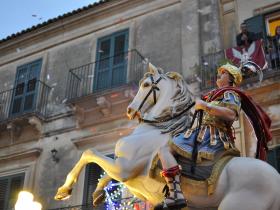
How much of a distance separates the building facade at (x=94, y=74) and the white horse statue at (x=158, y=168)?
5.26m

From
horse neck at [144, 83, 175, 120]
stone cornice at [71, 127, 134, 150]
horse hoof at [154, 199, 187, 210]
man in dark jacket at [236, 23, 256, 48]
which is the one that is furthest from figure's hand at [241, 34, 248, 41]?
horse hoof at [154, 199, 187, 210]

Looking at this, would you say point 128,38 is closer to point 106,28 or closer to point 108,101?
point 106,28

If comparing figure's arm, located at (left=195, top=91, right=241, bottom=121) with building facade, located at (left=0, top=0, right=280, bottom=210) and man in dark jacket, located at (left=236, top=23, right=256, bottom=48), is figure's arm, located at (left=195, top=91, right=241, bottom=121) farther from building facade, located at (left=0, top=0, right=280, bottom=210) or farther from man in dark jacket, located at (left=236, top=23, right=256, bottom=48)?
man in dark jacket, located at (left=236, top=23, right=256, bottom=48)

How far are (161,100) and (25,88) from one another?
34.9 feet

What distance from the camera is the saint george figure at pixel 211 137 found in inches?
185

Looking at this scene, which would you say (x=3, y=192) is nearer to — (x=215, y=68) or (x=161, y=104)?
(x=215, y=68)

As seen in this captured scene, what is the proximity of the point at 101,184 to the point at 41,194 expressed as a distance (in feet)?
25.8

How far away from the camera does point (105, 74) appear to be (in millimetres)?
14086

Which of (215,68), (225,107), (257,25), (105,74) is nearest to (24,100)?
(105,74)

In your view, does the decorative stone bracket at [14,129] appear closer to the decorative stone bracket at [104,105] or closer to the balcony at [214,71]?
the decorative stone bracket at [104,105]

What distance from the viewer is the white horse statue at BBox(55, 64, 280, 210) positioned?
448cm

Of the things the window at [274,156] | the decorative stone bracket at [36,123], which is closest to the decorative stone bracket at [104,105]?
the decorative stone bracket at [36,123]

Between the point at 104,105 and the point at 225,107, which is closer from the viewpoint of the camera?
the point at 225,107

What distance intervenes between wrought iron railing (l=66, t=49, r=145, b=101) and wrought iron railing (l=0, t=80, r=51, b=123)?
0.92 m
